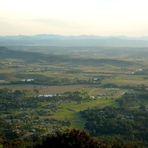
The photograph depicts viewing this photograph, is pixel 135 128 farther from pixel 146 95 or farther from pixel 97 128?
pixel 146 95

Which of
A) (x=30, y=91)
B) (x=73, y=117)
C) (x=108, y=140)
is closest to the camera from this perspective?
(x=108, y=140)

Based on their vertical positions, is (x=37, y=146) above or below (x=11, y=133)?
above

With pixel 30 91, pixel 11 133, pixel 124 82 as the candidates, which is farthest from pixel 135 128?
pixel 124 82

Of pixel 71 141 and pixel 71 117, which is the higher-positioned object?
pixel 71 141

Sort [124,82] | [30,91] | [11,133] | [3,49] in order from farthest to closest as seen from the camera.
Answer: [3,49] → [124,82] → [30,91] → [11,133]

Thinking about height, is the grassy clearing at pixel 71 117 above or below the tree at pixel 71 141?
below

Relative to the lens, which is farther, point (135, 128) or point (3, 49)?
point (3, 49)

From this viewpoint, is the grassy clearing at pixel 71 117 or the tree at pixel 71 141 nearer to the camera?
the tree at pixel 71 141

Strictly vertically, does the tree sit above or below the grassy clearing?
above

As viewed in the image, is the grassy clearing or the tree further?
the grassy clearing

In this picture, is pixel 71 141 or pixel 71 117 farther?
pixel 71 117
